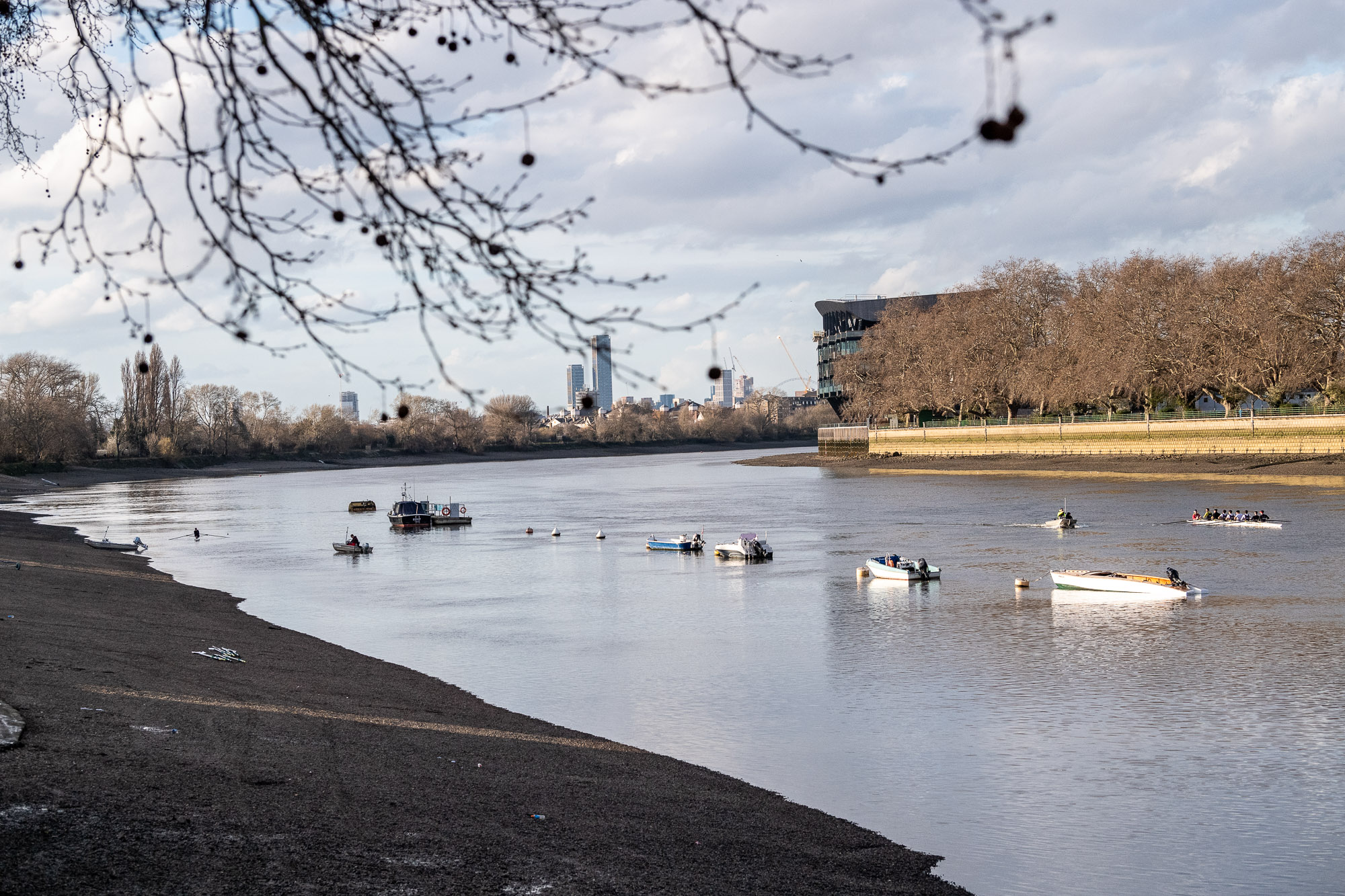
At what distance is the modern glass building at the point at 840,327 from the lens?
166750 mm

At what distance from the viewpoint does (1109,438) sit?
10494 cm

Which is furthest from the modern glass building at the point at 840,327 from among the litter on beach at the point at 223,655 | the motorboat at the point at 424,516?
the litter on beach at the point at 223,655

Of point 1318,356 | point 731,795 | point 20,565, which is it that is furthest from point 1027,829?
point 1318,356

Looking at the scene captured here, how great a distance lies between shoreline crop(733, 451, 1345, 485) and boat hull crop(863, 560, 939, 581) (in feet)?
163

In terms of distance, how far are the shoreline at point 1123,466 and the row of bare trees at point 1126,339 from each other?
557cm

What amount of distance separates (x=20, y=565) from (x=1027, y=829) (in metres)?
31.8

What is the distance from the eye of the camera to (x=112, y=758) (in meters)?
12.7

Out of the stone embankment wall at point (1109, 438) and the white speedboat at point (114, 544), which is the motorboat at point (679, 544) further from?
the stone embankment wall at point (1109, 438)

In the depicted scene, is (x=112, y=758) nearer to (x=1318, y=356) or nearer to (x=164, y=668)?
(x=164, y=668)

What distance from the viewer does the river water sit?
15102 millimetres

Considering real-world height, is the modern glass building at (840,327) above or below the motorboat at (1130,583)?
above

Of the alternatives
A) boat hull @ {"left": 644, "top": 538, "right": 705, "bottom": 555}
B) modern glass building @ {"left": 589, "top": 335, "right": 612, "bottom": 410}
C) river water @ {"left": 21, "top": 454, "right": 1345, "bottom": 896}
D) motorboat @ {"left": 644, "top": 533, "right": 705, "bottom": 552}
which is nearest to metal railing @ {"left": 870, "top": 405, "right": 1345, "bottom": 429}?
river water @ {"left": 21, "top": 454, "right": 1345, "bottom": 896}

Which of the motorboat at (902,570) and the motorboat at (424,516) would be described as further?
the motorboat at (424,516)

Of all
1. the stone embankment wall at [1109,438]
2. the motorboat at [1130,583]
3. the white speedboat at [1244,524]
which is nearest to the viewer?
the motorboat at [1130,583]
